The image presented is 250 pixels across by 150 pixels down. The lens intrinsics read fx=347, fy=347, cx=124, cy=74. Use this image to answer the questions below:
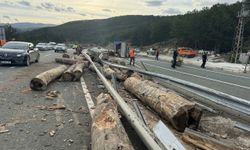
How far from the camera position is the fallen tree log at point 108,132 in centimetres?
447

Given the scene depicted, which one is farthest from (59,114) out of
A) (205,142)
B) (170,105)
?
(205,142)

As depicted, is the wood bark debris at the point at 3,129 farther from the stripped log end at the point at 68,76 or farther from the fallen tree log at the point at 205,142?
the stripped log end at the point at 68,76

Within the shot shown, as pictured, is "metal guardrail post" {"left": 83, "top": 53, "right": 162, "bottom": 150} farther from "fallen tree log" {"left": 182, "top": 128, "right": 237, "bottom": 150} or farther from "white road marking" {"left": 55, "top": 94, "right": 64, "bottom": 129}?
"white road marking" {"left": 55, "top": 94, "right": 64, "bottom": 129}

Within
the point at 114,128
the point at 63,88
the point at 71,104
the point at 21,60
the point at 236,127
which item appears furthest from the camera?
the point at 21,60

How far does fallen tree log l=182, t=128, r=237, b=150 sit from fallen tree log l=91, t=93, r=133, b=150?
4.09 feet

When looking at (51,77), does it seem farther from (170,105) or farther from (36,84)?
(170,105)

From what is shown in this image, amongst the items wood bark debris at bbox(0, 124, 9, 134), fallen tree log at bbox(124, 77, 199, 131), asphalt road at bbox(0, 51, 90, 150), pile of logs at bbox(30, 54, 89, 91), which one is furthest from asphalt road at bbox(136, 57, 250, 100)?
wood bark debris at bbox(0, 124, 9, 134)

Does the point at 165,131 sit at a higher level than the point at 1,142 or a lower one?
higher

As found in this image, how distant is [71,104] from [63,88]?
315cm

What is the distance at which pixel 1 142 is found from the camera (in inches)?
221

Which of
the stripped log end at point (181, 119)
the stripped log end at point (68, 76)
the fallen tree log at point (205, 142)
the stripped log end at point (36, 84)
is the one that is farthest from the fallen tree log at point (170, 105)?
the stripped log end at point (68, 76)

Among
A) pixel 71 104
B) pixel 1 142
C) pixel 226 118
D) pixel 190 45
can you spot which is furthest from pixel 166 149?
pixel 190 45

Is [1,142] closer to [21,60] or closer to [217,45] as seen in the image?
[21,60]

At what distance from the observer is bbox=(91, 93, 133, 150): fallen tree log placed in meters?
4.47
